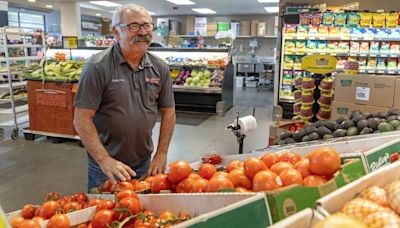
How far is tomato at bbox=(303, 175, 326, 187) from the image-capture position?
1069 mm

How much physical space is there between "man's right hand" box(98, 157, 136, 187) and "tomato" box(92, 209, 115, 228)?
395 millimetres

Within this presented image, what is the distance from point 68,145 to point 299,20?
459 centimetres

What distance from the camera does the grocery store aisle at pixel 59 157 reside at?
376 centimetres

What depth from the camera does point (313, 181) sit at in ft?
3.54

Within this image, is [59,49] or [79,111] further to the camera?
[59,49]

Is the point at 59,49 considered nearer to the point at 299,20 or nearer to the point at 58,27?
the point at 299,20

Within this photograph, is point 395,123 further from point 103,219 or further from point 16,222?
point 16,222

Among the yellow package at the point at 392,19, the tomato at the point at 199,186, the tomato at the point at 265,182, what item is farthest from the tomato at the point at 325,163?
the yellow package at the point at 392,19

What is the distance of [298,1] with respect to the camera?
7574 mm

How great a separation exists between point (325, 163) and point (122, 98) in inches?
54.3

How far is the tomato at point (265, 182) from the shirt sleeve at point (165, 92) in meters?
1.37

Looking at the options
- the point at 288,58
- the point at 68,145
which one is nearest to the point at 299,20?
the point at 288,58

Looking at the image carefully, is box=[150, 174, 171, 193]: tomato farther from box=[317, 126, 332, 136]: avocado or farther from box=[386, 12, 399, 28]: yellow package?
box=[386, 12, 399, 28]: yellow package

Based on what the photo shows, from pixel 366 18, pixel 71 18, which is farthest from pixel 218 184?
pixel 71 18
